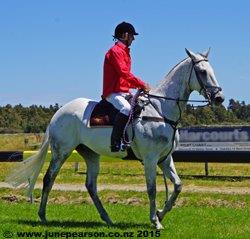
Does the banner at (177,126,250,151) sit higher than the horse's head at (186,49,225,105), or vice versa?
the horse's head at (186,49,225,105)

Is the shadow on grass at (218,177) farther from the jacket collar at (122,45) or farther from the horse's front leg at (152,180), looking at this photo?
the jacket collar at (122,45)

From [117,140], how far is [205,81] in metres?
1.84

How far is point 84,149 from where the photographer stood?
12.6 m

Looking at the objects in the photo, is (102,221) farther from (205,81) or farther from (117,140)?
(205,81)

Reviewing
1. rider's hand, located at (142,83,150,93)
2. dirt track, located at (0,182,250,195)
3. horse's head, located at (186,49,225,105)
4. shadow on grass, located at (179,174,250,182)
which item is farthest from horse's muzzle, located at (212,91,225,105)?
shadow on grass, located at (179,174,250,182)

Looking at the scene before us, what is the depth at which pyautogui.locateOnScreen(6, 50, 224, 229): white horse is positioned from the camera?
10.9 meters

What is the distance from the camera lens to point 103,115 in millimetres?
11523

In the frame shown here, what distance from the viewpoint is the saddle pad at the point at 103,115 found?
1141cm

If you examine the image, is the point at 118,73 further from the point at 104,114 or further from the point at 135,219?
the point at 135,219

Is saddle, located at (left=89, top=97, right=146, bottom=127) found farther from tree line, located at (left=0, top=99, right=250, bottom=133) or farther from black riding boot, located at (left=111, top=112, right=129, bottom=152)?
tree line, located at (left=0, top=99, right=250, bottom=133)

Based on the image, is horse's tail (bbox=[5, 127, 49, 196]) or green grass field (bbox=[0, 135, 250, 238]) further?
horse's tail (bbox=[5, 127, 49, 196])

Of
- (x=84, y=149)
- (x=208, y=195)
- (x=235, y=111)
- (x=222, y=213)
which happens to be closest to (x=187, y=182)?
(x=208, y=195)

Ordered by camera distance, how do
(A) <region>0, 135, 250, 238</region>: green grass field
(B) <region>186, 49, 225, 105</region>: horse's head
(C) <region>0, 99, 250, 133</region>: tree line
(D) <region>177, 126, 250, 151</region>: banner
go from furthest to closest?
(C) <region>0, 99, 250, 133</region>: tree line < (D) <region>177, 126, 250, 151</region>: banner < (B) <region>186, 49, 225, 105</region>: horse's head < (A) <region>0, 135, 250, 238</region>: green grass field

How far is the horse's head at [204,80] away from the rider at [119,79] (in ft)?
2.88
